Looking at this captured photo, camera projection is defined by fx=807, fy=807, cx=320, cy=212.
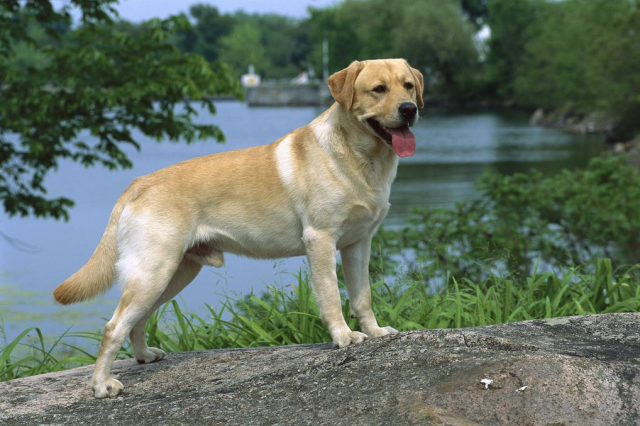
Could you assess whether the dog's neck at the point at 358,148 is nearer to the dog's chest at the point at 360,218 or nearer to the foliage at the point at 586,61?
the dog's chest at the point at 360,218

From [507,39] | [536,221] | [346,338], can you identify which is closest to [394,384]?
[346,338]

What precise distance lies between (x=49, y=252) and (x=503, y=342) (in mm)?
17788

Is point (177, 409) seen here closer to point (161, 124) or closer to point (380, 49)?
point (161, 124)

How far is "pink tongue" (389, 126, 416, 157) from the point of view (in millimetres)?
4270

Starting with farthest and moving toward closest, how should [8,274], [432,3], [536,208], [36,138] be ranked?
[432,3] < [8,274] < [36,138] < [536,208]

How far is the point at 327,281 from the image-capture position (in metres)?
4.36

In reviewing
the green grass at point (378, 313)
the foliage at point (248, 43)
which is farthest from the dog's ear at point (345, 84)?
the foliage at point (248, 43)

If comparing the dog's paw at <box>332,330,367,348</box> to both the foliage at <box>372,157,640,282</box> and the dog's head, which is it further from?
the foliage at <box>372,157,640,282</box>

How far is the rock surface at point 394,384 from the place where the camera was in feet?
11.6

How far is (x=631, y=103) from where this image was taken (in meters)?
41.1

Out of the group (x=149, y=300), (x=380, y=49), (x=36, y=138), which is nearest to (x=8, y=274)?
(x=36, y=138)

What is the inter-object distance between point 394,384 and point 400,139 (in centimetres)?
129

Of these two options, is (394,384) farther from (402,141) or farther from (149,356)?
(149,356)

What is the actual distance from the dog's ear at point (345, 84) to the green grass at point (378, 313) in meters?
1.57
